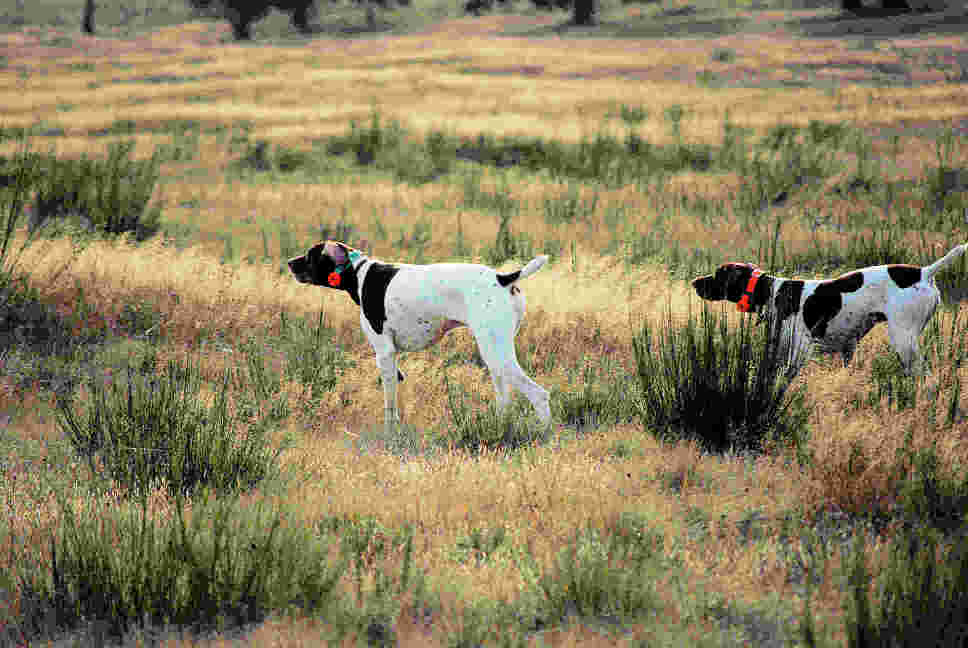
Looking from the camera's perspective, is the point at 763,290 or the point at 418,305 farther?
the point at 763,290

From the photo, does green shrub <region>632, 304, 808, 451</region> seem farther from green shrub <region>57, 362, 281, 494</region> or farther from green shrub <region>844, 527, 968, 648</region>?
green shrub <region>57, 362, 281, 494</region>

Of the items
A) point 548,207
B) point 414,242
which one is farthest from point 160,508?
point 548,207

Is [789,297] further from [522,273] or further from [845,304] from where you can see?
[522,273]

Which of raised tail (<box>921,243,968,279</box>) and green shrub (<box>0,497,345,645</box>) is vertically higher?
raised tail (<box>921,243,968,279</box>)

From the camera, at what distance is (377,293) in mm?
6562

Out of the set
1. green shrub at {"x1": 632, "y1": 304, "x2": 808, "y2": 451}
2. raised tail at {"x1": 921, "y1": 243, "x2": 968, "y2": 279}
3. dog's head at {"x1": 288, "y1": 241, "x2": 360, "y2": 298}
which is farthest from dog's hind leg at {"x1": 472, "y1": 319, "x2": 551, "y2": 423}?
raised tail at {"x1": 921, "y1": 243, "x2": 968, "y2": 279}

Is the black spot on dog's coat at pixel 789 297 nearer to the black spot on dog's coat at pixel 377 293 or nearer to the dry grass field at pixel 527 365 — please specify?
the dry grass field at pixel 527 365

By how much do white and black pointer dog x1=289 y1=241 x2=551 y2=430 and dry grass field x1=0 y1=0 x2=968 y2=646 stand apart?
0.42m

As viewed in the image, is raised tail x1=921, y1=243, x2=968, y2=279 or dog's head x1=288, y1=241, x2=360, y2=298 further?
dog's head x1=288, y1=241, x2=360, y2=298

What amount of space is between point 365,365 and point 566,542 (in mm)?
3313

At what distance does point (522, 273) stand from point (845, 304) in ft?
7.71

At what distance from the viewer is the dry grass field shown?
438cm

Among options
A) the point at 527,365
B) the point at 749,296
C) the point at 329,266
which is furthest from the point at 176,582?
the point at 749,296

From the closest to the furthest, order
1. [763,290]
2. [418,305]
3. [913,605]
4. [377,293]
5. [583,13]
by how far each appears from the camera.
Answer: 1. [913,605]
2. [418,305]
3. [377,293]
4. [763,290]
5. [583,13]
